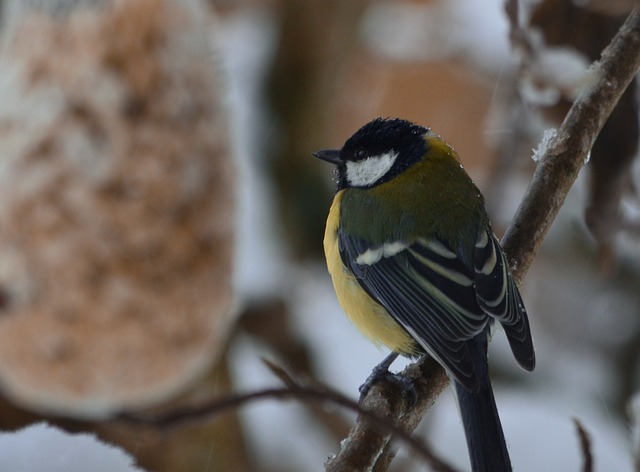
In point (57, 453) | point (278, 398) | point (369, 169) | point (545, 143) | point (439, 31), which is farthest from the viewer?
point (439, 31)

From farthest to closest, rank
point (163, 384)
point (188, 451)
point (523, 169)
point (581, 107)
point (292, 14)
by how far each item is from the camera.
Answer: point (292, 14), point (523, 169), point (188, 451), point (163, 384), point (581, 107)

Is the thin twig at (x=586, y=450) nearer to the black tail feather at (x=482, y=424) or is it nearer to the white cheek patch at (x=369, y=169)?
the black tail feather at (x=482, y=424)

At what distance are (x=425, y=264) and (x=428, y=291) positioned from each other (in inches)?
1.9

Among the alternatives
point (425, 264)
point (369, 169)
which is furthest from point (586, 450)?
point (369, 169)

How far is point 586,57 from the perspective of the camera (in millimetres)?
1334

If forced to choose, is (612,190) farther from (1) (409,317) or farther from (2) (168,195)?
(2) (168,195)

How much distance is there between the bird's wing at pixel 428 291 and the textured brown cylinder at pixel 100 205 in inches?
9.3

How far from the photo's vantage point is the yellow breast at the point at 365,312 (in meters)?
1.12

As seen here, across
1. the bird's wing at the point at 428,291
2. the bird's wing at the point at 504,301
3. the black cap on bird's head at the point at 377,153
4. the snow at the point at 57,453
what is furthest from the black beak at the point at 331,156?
the snow at the point at 57,453

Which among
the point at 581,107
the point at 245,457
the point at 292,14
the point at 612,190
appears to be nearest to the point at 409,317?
the point at 581,107

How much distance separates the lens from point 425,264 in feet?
3.67

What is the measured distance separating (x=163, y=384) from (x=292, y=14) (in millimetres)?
829

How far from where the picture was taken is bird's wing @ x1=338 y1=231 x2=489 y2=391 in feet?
3.22

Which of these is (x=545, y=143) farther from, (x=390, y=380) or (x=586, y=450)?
(x=586, y=450)
